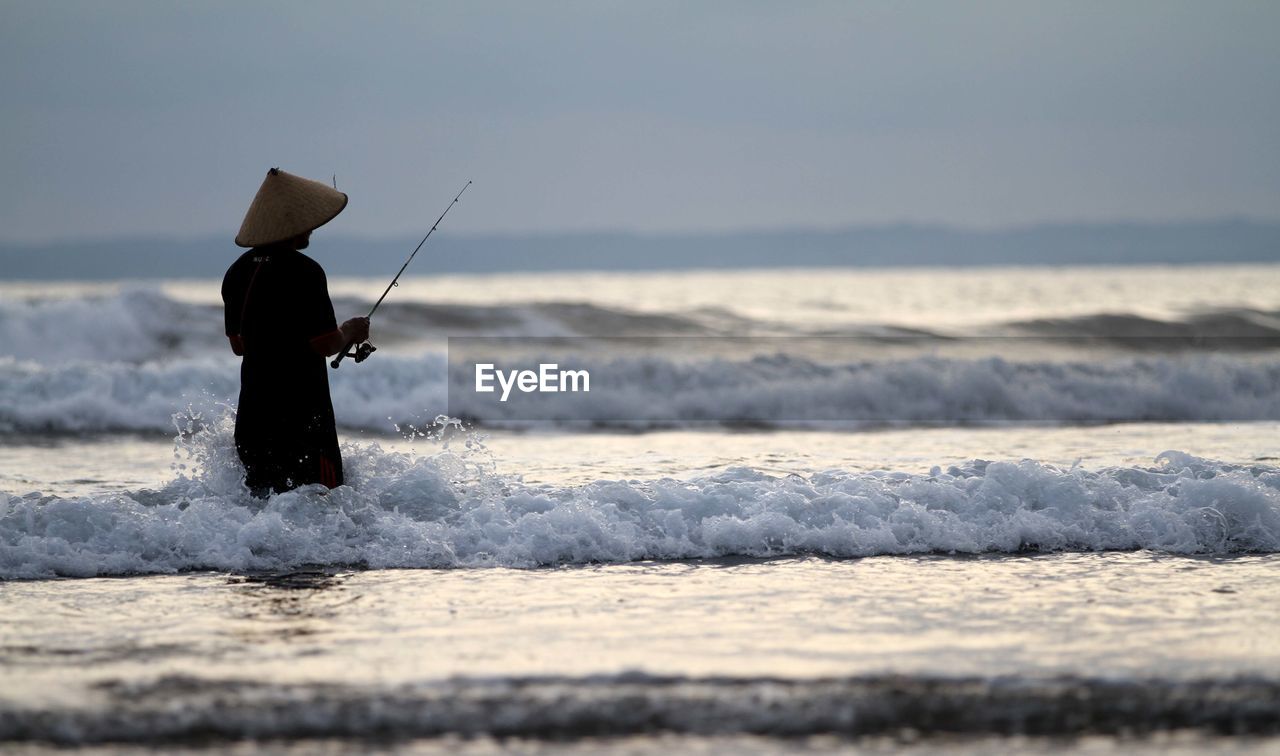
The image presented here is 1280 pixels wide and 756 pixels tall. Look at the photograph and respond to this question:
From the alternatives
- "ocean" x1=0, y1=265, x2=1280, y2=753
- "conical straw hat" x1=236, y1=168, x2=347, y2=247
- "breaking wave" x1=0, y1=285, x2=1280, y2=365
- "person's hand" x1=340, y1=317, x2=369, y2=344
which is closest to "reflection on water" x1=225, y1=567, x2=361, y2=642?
"ocean" x1=0, y1=265, x2=1280, y2=753

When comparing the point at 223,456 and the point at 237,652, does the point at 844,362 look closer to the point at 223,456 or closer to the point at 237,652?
the point at 223,456

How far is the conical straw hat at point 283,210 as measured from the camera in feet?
19.2

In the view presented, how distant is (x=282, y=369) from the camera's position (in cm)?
608

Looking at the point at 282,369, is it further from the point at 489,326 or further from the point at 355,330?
the point at 489,326

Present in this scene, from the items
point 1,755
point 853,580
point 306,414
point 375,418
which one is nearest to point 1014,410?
point 375,418

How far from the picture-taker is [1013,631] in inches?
200

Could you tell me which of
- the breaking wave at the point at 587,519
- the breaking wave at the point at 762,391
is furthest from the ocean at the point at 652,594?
the breaking wave at the point at 762,391

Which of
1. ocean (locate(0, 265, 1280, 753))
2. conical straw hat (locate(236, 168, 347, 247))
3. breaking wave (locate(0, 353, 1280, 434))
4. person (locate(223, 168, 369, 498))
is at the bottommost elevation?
ocean (locate(0, 265, 1280, 753))

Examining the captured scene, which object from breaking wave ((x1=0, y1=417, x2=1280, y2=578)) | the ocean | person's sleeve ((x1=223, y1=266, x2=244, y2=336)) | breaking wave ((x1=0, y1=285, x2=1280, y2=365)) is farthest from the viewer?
breaking wave ((x1=0, y1=285, x2=1280, y2=365))

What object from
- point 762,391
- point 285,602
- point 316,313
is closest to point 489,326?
point 762,391

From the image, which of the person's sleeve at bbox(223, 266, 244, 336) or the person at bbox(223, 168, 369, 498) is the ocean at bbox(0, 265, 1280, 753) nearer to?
the person at bbox(223, 168, 369, 498)

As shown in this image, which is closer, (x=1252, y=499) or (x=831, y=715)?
(x=831, y=715)

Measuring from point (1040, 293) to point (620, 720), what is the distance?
108 feet

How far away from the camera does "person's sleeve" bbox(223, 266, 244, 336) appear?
19.8 feet
